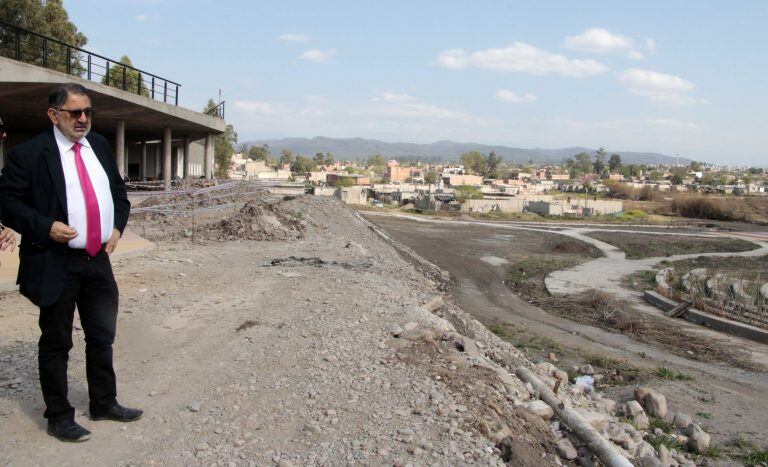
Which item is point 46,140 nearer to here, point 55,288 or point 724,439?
point 55,288

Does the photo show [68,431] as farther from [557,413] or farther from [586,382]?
[586,382]

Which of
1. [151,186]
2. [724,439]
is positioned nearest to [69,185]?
[724,439]

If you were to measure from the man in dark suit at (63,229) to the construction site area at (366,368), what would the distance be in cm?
60

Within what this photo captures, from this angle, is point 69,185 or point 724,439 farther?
point 724,439

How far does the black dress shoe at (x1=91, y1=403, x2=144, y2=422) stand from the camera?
432 cm

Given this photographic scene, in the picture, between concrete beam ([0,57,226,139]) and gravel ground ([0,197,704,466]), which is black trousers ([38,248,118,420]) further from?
concrete beam ([0,57,226,139])

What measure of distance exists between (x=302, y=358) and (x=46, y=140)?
3.29 m

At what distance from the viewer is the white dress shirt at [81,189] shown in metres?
3.88

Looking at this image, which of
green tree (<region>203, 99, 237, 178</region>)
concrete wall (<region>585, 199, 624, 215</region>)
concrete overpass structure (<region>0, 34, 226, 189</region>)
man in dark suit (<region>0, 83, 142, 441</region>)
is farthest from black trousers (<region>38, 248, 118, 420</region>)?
concrete wall (<region>585, 199, 624, 215</region>)

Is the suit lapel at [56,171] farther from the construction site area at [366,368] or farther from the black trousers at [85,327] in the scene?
the construction site area at [366,368]

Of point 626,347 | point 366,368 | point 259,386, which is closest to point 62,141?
point 259,386

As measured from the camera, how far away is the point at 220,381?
543cm

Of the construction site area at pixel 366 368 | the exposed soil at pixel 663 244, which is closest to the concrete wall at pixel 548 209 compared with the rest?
the exposed soil at pixel 663 244

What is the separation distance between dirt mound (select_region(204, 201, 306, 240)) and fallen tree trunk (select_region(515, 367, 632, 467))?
10978mm
